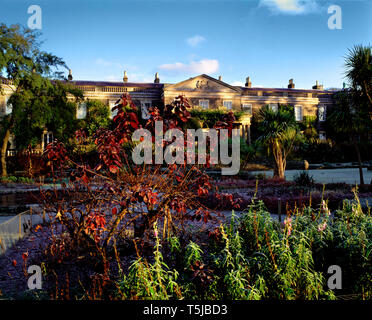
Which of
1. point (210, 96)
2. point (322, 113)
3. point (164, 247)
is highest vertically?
point (210, 96)

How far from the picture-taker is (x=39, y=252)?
451 centimetres

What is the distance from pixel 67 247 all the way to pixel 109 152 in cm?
203

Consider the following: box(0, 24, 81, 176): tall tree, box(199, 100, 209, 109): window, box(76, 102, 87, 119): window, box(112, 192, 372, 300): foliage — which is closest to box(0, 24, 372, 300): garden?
box(112, 192, 372, 300): foliage

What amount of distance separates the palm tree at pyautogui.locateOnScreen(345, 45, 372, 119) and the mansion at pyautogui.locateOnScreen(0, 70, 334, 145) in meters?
18.5

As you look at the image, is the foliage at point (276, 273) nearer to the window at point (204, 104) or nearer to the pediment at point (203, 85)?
the pediment at point (203, 85)

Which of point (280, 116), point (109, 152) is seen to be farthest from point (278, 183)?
point (109, 152)

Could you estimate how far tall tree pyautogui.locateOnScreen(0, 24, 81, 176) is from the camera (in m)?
17.8

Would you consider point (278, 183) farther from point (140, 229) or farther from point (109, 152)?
point (109, 152)

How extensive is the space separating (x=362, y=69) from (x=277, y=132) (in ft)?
14.7

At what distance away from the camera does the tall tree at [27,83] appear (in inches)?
700

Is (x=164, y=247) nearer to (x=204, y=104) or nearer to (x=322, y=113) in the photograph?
(x=204, y=104)

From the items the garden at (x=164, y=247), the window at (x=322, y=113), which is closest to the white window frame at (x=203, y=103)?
the window at (x=322, y=113)

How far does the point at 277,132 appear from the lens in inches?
559

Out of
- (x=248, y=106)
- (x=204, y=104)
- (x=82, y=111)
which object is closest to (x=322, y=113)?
(x=248, y=106)
